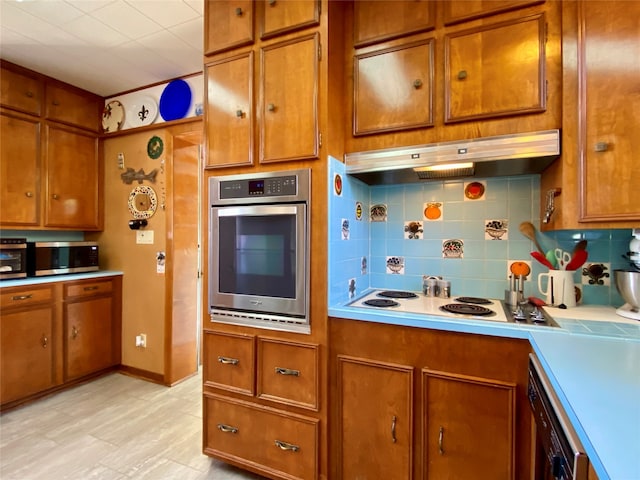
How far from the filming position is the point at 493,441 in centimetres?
127

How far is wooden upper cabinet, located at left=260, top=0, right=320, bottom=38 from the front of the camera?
157 centimetres

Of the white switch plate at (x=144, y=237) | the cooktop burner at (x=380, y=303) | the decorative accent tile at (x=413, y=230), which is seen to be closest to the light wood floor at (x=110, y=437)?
the cooktop burner at (x=380, y=303)

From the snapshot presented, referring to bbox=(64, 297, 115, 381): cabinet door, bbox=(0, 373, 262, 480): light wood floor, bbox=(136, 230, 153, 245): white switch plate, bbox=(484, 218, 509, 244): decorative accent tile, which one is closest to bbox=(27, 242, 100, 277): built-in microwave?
bbox=(64, 297, 115, 381): cabinet door

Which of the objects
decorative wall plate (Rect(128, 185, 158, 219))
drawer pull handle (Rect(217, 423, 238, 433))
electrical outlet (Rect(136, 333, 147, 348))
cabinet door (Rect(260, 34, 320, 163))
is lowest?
drawer pull handle (Rect(217, 423, 238, 433))

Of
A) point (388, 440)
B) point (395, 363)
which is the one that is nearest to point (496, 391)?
point (395, 363)

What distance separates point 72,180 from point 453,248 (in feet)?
11.0

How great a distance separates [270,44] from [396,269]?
4.87ft

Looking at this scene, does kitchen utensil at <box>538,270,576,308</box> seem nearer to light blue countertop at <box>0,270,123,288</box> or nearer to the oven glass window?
the oven glass window

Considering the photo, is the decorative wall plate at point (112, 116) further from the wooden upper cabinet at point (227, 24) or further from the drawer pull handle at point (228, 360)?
the drawer pull handle at point (228, 360)

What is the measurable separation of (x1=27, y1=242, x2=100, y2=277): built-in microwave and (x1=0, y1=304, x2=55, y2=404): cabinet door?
34cm

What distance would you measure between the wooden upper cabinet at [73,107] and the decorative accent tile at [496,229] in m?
3.61

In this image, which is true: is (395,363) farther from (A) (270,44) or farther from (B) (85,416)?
(B) (85,416)

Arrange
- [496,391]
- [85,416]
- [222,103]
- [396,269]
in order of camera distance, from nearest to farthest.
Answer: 1. [496,391]
2. [222,103]
3. [396,269]
4. [85,416]

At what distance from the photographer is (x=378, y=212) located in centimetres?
209
